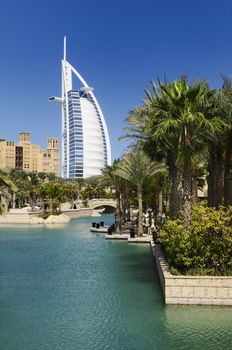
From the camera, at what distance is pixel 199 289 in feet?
55.0

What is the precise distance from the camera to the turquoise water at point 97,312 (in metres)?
13.2

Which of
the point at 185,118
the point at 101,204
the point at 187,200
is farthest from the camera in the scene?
the point at 101,204

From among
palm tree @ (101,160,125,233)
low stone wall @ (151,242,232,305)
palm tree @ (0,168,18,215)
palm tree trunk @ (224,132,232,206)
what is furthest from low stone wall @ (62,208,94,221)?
low stone wall @ (151,242,232,305)

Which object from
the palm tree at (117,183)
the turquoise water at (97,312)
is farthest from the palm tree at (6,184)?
the palm tree at (117,183)

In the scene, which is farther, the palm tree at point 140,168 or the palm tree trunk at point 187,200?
the palm tree at point 140,168

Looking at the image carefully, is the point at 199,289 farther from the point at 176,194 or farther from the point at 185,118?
the point at 176,194

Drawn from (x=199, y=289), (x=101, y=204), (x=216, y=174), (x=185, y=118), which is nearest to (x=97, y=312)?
(x=199, y=289)

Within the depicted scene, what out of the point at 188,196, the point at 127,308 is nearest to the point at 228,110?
the point at 188,196

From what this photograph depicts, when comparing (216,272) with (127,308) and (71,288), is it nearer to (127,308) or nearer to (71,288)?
(127,308)

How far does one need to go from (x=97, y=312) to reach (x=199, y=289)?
165 inches

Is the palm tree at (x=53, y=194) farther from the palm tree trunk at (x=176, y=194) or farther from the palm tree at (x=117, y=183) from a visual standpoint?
the palm tree trunk at (x=176, y=194)

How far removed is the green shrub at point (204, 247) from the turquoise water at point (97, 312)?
71.4 inches

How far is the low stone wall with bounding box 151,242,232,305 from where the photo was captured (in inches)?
654

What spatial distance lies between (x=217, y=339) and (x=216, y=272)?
464cm
